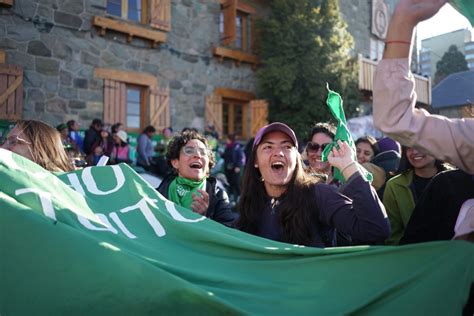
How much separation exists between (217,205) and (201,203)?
0.64ft

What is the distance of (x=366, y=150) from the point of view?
14.1ft

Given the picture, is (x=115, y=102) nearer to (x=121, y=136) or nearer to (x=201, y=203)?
(x=121, y=136)

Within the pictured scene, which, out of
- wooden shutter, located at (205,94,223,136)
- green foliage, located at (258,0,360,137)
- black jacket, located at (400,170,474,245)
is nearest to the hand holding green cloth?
black jacket, located at (400,170,474,245)

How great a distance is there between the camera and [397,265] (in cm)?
181

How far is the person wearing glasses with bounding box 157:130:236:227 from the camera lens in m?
3.19

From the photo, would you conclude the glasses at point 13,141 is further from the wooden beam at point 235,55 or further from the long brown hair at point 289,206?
the wooden beam at point 235,55

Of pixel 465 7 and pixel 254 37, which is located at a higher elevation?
pixel 254 37

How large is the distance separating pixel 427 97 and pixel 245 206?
1674 cm

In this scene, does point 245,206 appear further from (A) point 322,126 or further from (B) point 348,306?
(A) point 322,126

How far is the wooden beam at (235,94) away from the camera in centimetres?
1151

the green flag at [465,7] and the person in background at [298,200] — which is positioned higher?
the green flag at [465,7]

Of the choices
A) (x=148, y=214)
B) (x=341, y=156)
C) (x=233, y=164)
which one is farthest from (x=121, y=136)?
(x=341, y=156)

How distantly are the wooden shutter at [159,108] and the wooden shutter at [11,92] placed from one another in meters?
2.80

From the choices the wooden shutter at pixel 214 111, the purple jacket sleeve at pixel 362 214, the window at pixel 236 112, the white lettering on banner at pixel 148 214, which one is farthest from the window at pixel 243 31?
the purple jacket sleeve at pixel 362 214
